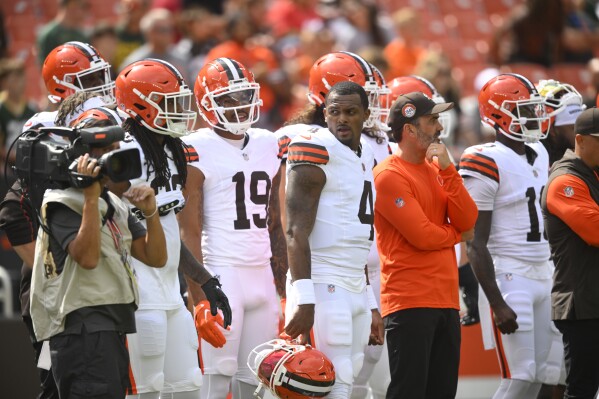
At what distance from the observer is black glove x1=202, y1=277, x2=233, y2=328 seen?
5.74 m

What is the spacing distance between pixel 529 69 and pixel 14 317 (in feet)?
22.9

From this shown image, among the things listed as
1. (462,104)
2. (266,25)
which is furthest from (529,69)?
(266,25)

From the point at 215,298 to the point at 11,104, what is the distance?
484cm

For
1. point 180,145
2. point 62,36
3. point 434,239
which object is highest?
point 62,36

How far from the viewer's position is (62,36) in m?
10.6

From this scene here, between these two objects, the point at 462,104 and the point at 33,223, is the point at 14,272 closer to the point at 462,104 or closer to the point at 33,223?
the point at 33,223

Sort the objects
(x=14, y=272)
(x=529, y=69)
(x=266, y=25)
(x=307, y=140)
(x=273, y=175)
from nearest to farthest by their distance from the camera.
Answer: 1. (x=307, y=140)
2. (x=273, y=175)
3. (x=14, y=272)
4. (x=529, y=69)
5. (x=266, y=25)

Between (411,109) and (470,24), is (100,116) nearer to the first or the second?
(411,109)

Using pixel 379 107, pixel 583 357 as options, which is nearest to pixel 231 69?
pixel 379 107

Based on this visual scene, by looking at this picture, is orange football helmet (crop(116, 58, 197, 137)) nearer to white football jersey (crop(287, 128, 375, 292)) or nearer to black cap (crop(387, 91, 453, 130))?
white football jersey (crop(287, 128, 375, 292))

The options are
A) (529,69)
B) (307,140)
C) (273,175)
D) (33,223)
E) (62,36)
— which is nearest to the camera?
(307,140)

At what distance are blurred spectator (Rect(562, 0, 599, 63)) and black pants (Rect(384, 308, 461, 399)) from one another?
26.7 ft

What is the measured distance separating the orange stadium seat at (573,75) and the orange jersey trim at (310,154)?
791 centimetres

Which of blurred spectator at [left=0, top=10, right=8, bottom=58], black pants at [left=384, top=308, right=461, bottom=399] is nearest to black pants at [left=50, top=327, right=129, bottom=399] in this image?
black pants at [left=384, top=308, right=461, bottom=399]
